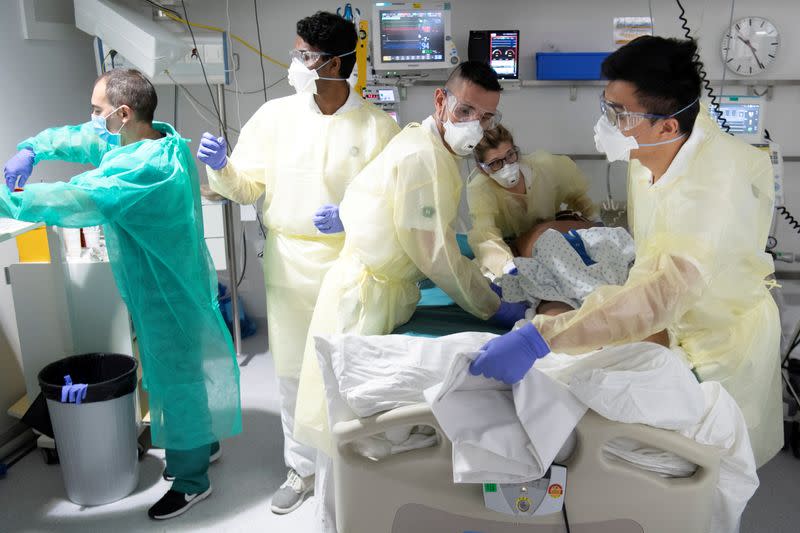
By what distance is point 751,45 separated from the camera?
388cm

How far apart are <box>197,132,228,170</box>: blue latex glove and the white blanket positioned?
3.49ft

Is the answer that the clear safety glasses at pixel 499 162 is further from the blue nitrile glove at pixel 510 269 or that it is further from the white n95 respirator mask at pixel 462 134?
the white n95 respirator mask at pixel 462 134

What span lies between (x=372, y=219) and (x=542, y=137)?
2.51 meters

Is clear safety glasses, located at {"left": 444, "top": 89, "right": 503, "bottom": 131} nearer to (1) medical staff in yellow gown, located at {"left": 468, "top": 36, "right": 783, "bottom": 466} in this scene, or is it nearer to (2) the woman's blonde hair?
(1) medical staff in yellow gown, located at {"left": 468, "top": 36, "right": 783, "bottom": 466}

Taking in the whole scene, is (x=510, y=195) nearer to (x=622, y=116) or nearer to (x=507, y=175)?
(x=507, y=175)

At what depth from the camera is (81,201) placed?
1.99m

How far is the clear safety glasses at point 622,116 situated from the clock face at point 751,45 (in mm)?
2738

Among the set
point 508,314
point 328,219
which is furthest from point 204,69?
point 508,314

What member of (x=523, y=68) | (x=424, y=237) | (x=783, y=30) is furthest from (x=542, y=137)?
(x=424, y=237)

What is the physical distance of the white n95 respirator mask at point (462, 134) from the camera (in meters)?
1.96

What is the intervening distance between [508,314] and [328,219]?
0.63m

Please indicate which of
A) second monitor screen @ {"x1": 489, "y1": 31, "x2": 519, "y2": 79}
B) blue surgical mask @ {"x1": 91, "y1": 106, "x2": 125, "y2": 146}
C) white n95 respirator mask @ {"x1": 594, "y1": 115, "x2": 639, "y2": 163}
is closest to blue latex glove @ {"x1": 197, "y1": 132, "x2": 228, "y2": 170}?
blue surgical mask @ {"x1": 91, "y1": 106, "x2": 125, "y2": 146}

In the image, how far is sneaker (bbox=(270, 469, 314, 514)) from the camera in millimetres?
2416

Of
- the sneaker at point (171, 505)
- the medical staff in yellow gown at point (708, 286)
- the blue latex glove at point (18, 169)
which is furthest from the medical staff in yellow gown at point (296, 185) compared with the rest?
the medical staff in yellow gown at point (708, 286)
